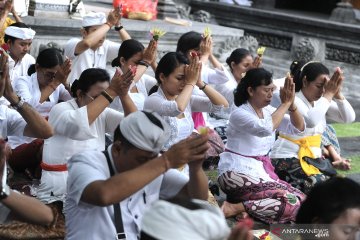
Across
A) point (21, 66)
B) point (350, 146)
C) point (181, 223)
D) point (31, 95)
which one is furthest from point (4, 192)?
point (350, 146)

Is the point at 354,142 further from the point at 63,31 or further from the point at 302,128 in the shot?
the point at 63,31

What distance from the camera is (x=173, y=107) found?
5512 millimetres

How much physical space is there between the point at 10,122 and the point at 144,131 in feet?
5.51

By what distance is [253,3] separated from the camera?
16438 mm

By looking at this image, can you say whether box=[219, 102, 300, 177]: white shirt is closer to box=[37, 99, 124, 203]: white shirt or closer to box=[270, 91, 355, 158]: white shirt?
box=[270, 91, 355, 158]: white shirt

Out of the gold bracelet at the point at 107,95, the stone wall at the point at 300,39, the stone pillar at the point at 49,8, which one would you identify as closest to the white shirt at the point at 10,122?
the gold bracelet at the point at 107,95

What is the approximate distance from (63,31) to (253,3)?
7.78 m

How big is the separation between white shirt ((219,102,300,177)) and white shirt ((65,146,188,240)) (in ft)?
6.67

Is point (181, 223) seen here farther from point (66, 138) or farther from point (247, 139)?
point (247, 139)

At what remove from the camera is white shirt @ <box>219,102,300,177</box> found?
5652mm

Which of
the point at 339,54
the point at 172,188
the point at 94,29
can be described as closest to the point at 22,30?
the point at 94,29

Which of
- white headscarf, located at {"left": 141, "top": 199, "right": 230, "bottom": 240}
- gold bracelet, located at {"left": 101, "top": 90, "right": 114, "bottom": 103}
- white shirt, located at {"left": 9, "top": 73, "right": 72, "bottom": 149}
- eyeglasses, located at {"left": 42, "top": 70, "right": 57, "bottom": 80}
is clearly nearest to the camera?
white headscarf, located at {"left": 141, "top": 199, "right": 230, "bottom": 240}

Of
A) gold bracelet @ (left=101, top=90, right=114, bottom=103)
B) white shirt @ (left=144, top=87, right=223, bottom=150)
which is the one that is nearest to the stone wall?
white shirt @ (left=144, top=87, right=223, bottom=150)

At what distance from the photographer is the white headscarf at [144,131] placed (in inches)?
133
